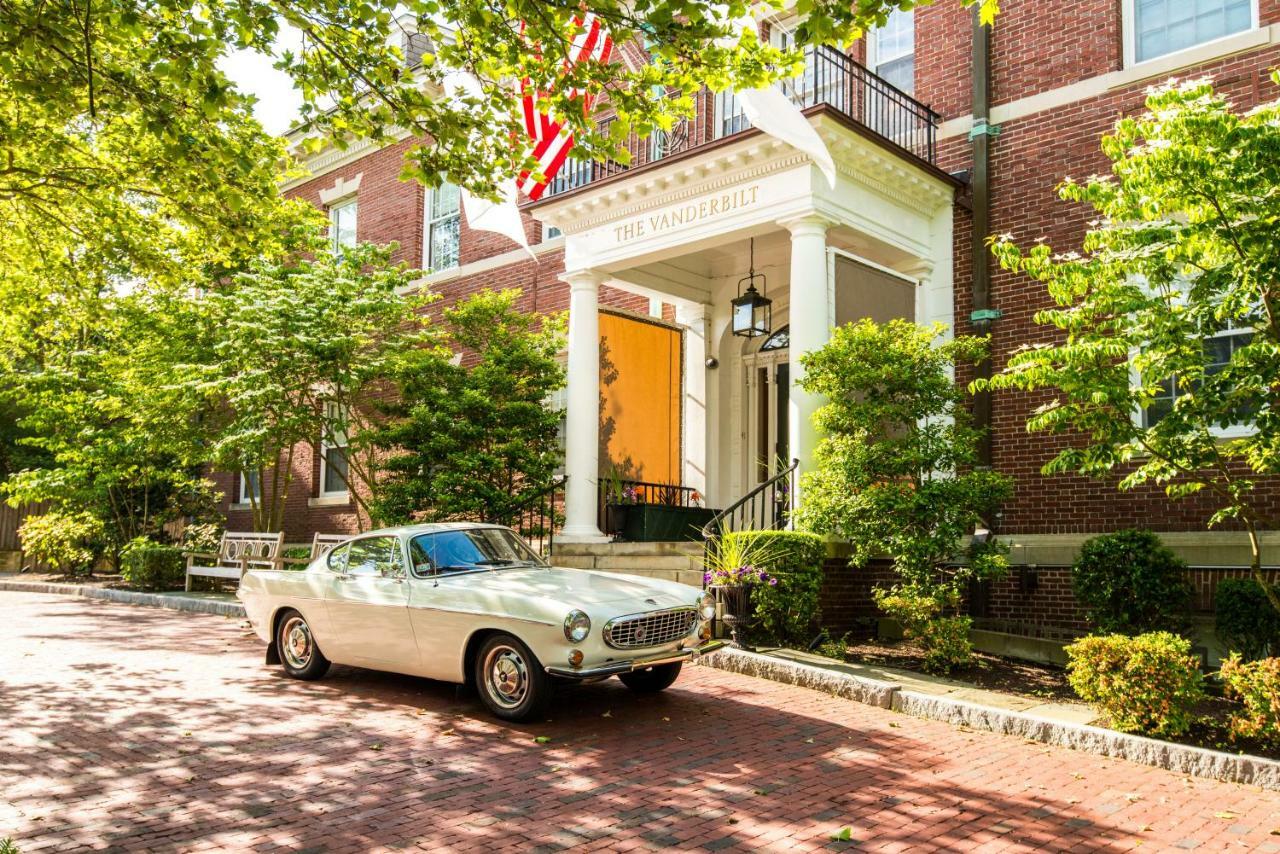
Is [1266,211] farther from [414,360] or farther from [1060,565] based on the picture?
[414,360]

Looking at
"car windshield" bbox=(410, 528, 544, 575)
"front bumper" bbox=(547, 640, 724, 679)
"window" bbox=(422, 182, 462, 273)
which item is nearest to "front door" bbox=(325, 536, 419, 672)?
"car windshield" bbox=(410, 528, 544, 575)

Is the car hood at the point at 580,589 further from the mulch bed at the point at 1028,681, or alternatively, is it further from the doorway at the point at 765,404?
the doorway at the point at 765,404

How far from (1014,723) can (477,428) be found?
8492mm

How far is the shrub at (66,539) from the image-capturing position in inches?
776

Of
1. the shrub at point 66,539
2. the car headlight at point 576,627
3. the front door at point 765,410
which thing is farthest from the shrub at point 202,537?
the car headlight at point 576,627

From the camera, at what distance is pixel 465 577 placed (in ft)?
24.6

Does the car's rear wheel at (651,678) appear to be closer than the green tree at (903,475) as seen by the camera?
Yes

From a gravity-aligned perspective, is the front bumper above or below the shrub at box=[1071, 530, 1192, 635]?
below

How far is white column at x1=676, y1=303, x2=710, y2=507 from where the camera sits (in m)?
15.0

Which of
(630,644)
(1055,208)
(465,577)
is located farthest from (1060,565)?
(465,577)

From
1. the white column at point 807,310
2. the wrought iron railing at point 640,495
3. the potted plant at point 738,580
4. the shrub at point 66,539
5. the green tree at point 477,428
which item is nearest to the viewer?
the potted plant at point 738,580

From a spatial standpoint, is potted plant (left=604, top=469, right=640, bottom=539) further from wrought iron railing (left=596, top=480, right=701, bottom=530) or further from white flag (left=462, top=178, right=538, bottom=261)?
white flag (left=462, top=178, right=538, bottom=261)

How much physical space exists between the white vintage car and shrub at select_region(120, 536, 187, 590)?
9.42 metres

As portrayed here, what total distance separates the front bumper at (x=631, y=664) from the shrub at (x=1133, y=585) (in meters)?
4.15
